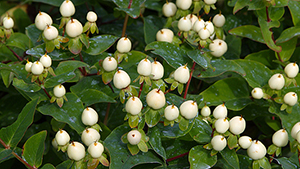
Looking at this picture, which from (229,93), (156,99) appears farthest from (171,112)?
(229,93)

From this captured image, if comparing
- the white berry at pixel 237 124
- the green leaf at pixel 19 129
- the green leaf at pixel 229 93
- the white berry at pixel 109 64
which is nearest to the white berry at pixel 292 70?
the green leaf at pixel 229 93

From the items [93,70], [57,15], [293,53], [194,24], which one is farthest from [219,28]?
[57,15]

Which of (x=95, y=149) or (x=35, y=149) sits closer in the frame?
(x=95, y=149)

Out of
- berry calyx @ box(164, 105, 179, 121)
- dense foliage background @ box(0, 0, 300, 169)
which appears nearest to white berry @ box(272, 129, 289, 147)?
dense foliage background @ box(0, 0, 300, 169)

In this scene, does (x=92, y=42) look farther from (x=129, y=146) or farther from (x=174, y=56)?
(x=129, y=146)

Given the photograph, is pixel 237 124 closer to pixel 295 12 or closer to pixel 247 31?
pixel 247 31
